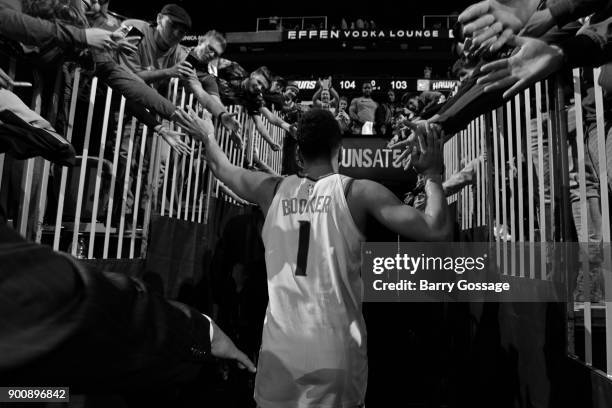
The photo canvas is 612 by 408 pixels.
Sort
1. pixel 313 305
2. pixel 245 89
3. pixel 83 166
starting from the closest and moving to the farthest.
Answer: pixel 313 305 < pixel 83 166 < pixel 245 89

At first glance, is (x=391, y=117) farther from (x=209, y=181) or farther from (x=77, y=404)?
(x=77, y=404)

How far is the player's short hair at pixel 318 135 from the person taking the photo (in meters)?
2.01

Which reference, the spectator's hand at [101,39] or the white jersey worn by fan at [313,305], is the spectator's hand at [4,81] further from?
the white jersey worn by fan at [313,305]

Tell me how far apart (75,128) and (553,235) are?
125 inches

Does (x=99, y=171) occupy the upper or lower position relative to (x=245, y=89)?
lower

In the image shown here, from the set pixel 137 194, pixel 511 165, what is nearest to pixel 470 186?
pixel 511 165

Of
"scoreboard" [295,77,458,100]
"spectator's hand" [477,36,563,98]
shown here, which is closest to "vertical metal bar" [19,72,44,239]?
"spectator's hand" [477,36,563,98]

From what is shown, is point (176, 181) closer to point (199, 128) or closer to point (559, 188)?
point (199, 128)

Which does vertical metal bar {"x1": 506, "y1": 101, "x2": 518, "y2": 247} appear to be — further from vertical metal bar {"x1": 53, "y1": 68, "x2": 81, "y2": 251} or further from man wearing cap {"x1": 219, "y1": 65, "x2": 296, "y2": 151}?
man wearing cap {"x1": 219, "y1": 65, "x2": 296, "y2": 151}

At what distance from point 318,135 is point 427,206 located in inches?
25.9

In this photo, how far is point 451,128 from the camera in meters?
2.25
